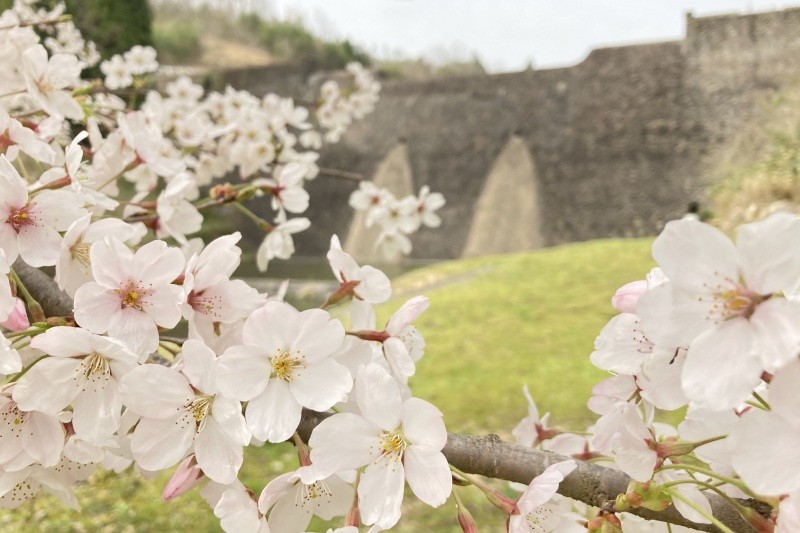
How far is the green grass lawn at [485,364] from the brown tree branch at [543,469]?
1658 mm

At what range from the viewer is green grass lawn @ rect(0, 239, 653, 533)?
2246mm

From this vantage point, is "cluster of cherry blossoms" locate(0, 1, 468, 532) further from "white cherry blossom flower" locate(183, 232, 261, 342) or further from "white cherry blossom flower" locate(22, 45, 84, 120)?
"white cherry blossom flower" locate(22, 45, 84, 120)

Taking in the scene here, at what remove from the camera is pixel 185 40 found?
15070 mm

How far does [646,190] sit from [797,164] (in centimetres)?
265

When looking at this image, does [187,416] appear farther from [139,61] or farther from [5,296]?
[139,61]

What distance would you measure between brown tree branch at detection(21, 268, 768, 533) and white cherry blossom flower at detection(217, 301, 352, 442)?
0.20 ft

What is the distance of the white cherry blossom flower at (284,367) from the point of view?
52 cm

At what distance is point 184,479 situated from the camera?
561 mm

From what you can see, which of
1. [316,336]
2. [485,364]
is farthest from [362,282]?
[485,364]

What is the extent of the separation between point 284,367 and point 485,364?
304cm

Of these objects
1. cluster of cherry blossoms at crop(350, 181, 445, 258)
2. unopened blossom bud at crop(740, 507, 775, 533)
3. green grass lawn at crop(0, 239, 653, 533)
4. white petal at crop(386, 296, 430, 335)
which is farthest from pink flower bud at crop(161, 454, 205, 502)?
green grass lawn at crop(0, 239, 653, 533)

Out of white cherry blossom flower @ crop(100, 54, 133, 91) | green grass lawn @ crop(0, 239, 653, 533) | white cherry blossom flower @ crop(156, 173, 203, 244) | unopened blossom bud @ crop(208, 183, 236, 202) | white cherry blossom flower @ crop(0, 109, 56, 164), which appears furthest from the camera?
white cherry blossom flower @ crop(100, 54, 133, 91)

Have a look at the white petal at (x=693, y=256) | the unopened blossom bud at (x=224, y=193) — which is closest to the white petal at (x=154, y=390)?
the white petal at (x=693, y=256)

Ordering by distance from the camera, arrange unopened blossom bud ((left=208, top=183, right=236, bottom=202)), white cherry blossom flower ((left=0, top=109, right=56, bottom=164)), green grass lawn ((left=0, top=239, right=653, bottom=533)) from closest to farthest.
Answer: white cherry blossom flower ((left=0, top=109, right=56, bottom=164)) < unopened blossom bud ((left=208, top=183, right=236, bottom=202)) < green grass lawn ((left=0, top=239, right=653, bottom=533))
